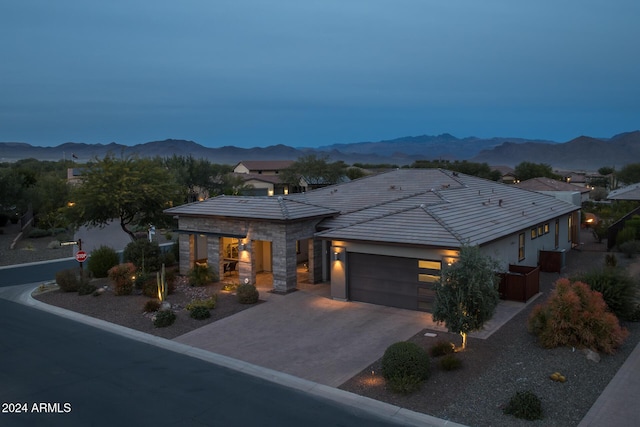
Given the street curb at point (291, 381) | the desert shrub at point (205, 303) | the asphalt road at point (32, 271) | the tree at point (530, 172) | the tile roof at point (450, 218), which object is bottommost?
the asphalt road at point (32, 271)

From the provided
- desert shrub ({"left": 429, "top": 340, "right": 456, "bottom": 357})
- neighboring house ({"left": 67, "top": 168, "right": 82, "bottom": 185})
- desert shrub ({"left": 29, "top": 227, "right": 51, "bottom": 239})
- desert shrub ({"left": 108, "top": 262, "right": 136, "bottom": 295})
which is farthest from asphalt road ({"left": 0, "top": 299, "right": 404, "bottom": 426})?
desert shrub ({"left": 29, "top": 227, "right": 51, "bottom": 239})

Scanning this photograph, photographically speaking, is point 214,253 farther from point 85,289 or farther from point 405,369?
point 405,369

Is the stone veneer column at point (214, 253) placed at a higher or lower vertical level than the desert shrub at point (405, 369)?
higher

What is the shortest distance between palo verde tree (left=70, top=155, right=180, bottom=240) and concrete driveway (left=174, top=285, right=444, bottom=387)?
11524 mm

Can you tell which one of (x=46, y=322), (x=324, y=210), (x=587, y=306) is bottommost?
(x=46, y=322)

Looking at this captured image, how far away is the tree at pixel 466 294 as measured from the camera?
13078 mm

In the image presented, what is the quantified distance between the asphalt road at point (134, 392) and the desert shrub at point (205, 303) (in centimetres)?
305

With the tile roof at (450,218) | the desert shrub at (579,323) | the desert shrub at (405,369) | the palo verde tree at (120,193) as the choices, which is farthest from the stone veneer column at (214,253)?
the desert shrub at (579,323)

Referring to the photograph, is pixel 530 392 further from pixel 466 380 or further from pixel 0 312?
pixel 0 312

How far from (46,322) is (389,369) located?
12590 millimetres

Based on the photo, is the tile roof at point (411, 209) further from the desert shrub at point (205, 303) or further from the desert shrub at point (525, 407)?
the desert shrub at point (525, 407)

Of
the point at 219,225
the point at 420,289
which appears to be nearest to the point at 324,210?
the point at 219,225

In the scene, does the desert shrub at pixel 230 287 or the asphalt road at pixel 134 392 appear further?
the desert shrub at pixel 230 287

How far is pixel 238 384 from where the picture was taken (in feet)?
40.5
